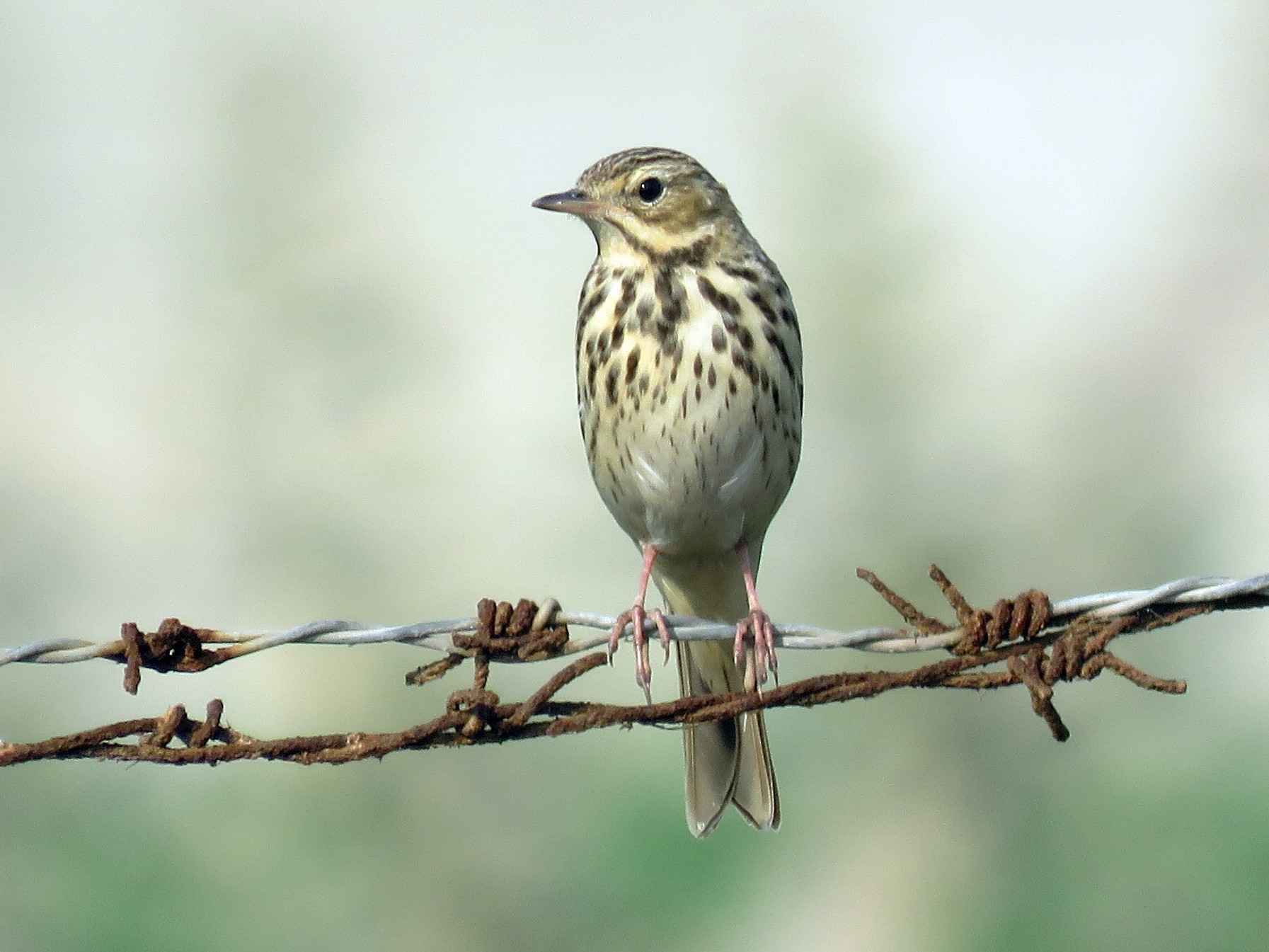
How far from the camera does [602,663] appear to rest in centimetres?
304

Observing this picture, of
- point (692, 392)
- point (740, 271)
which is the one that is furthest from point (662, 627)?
point (740, 271)

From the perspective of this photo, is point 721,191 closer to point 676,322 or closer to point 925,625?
point 676,322

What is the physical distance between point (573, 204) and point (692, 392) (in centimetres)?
89

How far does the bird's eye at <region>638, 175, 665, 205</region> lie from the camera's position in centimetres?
540

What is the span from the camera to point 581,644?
3.21 meters

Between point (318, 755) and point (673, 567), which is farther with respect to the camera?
point (673, 567)

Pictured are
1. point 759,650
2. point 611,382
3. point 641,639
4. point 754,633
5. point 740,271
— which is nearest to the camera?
point 641,639

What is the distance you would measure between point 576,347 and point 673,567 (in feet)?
3.49

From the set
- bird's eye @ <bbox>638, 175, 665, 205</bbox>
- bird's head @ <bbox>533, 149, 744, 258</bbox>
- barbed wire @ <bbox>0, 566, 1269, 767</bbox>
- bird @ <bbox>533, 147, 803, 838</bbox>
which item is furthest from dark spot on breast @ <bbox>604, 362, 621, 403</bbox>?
barbed wire @ <bbox>0, 566, 1269, 767</bbox>

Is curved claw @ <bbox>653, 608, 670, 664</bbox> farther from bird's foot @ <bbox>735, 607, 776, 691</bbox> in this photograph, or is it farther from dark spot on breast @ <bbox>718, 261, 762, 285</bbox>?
dark spot on breast @ <bbox>718, 261, 762, 285</bbox>

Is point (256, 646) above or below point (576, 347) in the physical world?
below

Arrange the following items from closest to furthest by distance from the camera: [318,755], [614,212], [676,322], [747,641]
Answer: [318,755]
[747,641]
[676,322]
[614,212]

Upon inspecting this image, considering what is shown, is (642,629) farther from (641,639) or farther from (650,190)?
(650,190)

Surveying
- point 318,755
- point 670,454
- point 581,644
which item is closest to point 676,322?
point 670,454
